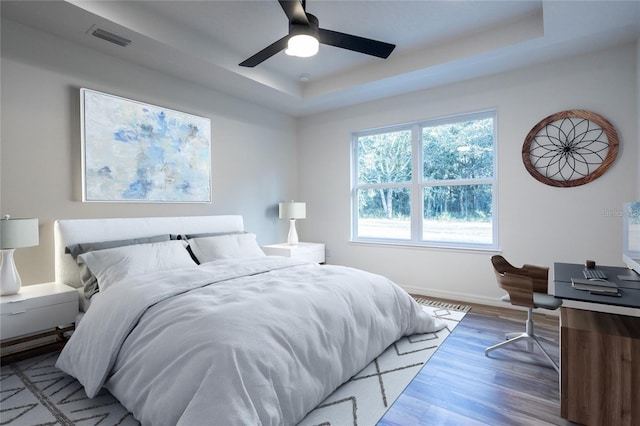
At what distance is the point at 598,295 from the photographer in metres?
1.81

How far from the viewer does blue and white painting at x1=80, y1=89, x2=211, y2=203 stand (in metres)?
3.07

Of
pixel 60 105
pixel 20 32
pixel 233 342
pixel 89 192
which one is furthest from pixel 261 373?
pixel 20 32

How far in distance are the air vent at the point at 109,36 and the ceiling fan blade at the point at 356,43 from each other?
1.85 meters

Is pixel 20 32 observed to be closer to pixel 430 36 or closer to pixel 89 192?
pixel 89 192

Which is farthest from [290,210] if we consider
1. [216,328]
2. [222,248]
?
[216,328]

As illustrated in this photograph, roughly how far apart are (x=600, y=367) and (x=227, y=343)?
1.91m

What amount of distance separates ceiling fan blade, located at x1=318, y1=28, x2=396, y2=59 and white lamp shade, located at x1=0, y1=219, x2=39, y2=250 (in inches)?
102

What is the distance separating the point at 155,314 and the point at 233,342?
24.0 inches

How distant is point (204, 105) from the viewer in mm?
4043

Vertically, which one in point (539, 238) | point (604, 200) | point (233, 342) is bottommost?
point (233, 342)

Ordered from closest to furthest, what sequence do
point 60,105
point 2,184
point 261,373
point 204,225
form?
point 261,373
point 2,184
point 60,105
point 204,225

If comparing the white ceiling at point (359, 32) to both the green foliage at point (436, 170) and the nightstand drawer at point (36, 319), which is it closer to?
the green foliage at point (436, 170)

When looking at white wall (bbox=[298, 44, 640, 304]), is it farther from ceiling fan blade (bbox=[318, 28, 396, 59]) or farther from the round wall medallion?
ceiling fan blade (bbox=[318, 28, 396, 59])

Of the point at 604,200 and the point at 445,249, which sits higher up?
the point at 604,200
